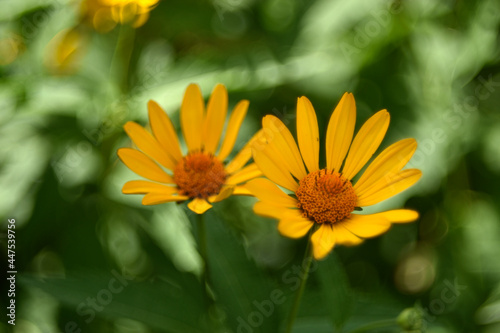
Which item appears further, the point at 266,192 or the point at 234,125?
the point at 234,125

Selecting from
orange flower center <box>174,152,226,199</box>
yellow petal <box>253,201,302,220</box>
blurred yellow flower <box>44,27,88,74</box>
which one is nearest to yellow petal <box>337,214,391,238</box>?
yellow petal <box>253,201,302,220</box>

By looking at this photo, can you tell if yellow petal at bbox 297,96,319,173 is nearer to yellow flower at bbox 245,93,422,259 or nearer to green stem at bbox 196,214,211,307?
yellow flower at bbox 245,93,422,259

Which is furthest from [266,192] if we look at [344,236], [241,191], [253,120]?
[253,120]

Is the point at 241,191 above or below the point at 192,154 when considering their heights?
below

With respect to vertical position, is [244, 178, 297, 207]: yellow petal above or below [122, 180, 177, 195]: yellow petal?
below

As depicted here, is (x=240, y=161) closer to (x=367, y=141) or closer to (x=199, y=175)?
(x=199, y=175)

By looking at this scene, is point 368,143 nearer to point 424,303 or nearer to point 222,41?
point 424,303

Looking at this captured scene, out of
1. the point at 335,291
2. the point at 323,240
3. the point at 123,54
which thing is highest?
the point at 123,54

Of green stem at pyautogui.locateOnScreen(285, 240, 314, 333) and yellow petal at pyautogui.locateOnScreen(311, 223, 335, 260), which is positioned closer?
yellow petal at pyautogui.locateOnScreen(311, 223, 335, 260)
